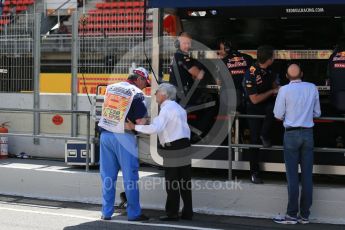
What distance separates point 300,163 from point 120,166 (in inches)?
88.6

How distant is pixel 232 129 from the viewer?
8688mm

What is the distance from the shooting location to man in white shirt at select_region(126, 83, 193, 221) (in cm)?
745

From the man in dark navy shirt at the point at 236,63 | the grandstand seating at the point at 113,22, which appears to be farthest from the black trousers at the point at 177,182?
the grandstand seating at the point at 113,22

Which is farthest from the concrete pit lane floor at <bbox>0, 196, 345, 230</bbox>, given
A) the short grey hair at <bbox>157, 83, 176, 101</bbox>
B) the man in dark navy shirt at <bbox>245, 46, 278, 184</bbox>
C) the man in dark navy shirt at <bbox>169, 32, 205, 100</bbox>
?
the man in dark navy shirt at <bbox>169, 32, 205, 100</bbox>


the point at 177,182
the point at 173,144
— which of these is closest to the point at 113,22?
the point at 173,144

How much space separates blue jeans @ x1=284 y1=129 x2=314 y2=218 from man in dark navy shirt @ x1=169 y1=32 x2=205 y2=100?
68.6 inches

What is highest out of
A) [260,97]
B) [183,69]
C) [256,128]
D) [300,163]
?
[183,69]

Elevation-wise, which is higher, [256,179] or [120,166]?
[120,166]

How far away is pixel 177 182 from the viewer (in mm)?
7660

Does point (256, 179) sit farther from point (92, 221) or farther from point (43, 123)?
point (43, 123)

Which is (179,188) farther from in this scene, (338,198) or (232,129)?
(338,198)

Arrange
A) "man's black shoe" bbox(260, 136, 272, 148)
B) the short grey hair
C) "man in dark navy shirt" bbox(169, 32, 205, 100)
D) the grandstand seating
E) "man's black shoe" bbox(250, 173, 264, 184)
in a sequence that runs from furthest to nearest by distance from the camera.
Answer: the grandstand seating < "man in dark navy shirt" bbox(169, 32, 205, 100) < "man's black shoe" bbox(250, 173, 264, 184) < "man's black shoe" bbox(260, 136, 272, 148) < the short grey hair

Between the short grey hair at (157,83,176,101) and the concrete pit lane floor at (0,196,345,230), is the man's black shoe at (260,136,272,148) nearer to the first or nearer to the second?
the concrete pit lane floor at (0,196,345,230)

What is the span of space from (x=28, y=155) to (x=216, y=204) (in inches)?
188
